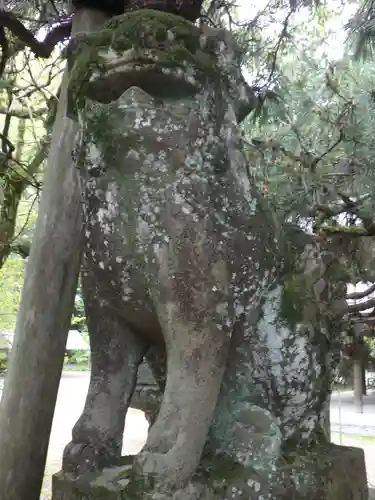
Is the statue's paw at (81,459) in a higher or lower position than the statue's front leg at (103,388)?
lower

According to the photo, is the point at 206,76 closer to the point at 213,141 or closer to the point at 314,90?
the point at 213,141

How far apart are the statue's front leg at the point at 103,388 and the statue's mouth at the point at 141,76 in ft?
1.59

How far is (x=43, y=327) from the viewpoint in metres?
2.30

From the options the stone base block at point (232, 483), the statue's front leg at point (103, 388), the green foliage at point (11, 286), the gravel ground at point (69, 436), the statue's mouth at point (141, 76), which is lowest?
the gravel ground at point (69, 436)

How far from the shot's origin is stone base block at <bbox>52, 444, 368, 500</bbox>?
1149 mm

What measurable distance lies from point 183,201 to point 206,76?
332mm

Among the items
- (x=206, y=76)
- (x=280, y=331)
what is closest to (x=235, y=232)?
(x=280, y=331)

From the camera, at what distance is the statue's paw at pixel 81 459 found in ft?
4.40

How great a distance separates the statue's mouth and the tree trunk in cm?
92

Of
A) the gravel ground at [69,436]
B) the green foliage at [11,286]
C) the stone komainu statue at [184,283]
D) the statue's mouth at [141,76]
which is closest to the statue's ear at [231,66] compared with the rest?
the stone komainu statue at [184,283]

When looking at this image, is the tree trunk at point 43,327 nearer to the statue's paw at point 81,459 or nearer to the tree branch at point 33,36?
the tree branch at point 33,36

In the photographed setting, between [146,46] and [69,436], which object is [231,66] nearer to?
[146,46]

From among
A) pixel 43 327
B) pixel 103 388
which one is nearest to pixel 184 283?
pixel 103 388

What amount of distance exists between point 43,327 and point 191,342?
3.97ft
